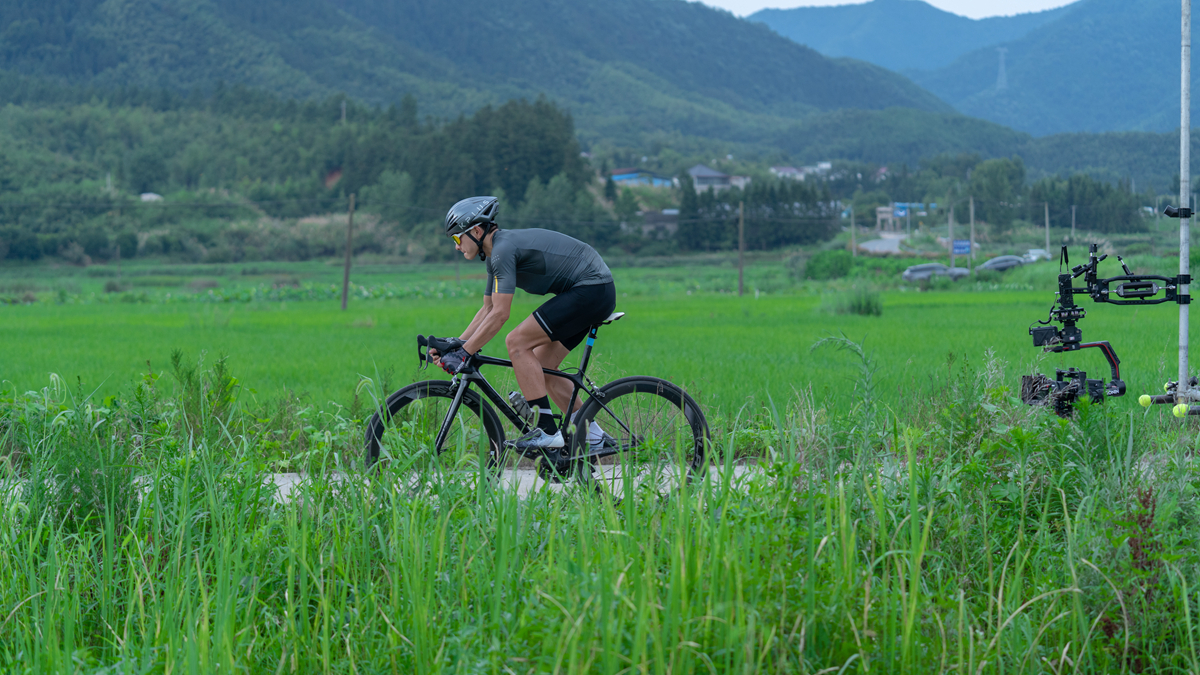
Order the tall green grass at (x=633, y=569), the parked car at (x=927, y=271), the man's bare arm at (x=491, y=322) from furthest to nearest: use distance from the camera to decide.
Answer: the parked car at (x=927, y=271)
the man's bare arm at (x=491, y=322)
the tall green grass at (x=633, y=569)

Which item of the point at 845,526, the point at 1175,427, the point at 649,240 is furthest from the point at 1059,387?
the point at 649,240

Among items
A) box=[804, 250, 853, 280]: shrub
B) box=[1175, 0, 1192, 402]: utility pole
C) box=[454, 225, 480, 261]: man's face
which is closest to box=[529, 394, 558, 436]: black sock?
box=[454, 225, 480, 261]: man's face

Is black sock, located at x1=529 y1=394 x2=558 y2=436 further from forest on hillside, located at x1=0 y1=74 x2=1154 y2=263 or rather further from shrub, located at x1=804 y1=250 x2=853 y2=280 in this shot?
forest on hillside, located at x1=0 y1=74 x2=1154 y2=263

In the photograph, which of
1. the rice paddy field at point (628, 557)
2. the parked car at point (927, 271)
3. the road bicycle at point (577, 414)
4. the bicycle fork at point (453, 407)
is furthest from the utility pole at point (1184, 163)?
the parked car at point (927, 271)

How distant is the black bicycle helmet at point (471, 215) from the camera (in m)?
5.38

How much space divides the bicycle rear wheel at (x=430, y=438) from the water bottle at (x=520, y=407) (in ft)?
0.44

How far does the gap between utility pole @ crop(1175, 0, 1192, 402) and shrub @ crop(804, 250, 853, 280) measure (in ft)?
169

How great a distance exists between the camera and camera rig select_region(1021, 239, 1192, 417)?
5.53 metres

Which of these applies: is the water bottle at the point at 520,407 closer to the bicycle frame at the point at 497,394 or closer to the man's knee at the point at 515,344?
the bicycle frame at the point at 497,394

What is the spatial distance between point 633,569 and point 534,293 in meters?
2.62

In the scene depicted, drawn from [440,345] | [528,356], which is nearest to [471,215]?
[440,345]

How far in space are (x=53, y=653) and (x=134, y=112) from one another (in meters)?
159

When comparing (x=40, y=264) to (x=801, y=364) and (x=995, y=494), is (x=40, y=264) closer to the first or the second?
(x=801, y=364)

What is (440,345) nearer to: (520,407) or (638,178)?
(520,407)
